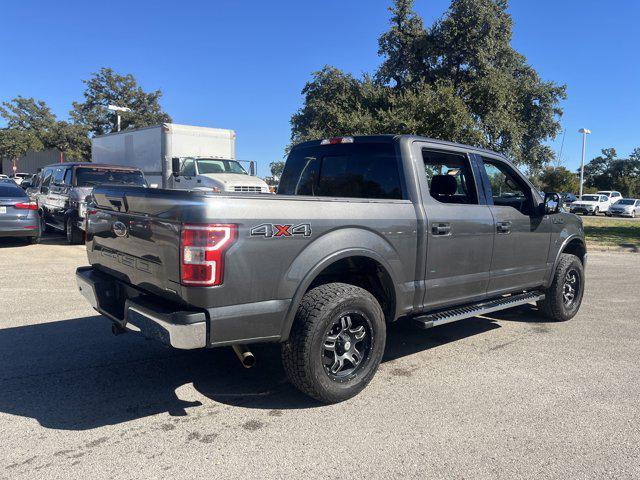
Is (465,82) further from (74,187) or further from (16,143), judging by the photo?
(16,143)

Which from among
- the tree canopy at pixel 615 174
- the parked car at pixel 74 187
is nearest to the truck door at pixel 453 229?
the parked car at pixel 74 187

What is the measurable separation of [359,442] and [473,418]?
0.90 m

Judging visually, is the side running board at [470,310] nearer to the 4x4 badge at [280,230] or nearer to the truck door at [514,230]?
the truck door at [514,230]

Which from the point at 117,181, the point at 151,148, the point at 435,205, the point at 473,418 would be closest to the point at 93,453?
the point at 473,418

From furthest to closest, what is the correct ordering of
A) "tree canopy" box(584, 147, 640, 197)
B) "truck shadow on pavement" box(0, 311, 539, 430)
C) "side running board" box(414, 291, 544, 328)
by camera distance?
"tree canopy" box(584, 147, 640, 197) < "side running board" box(414, 291, 544, 328) < "truck shadow on pavement" box(0, 311, 539, 430)

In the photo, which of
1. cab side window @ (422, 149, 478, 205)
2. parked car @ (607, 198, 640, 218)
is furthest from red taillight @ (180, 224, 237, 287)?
parked car @ (607, 198, 640, 218)

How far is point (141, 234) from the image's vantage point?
3379mm

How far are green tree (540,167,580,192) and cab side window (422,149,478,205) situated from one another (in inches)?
2160

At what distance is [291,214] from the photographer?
3270 millimetres

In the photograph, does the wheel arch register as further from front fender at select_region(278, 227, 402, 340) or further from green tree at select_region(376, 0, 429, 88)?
green tree at select_region(376, 0, 429, 88)

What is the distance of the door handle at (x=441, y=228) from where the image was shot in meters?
4.19

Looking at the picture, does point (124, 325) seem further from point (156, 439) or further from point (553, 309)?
point (553, 309)

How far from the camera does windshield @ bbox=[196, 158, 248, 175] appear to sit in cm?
1520

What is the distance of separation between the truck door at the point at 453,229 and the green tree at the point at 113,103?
145ft
